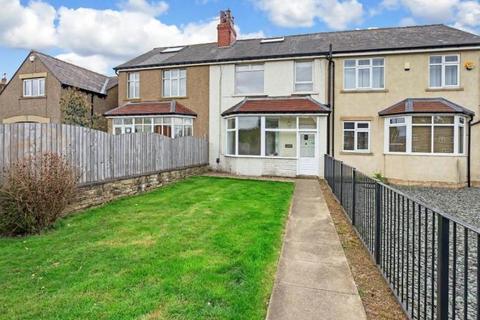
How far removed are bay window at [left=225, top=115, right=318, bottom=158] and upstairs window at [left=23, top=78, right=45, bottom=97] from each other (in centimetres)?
1370

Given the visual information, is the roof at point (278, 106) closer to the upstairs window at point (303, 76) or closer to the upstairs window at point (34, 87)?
the upstairs window at point (303, 76)

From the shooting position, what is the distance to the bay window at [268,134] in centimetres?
1705

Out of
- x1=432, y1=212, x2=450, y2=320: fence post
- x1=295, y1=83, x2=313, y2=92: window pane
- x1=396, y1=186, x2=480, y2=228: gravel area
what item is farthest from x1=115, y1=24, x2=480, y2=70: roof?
x1=432, y1=212, x2=450, y2=320: fence post

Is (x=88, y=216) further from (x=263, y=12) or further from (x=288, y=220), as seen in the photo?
(x=263, y=12)

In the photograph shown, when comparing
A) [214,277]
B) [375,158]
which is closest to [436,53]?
[375,158]

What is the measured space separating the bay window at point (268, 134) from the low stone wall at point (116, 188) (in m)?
4.65

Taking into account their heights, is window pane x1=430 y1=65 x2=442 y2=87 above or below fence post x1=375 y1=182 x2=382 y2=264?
above

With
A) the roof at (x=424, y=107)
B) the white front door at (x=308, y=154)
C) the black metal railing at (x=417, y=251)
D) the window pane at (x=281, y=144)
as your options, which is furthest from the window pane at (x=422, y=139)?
the black metal railing at (x=417, y=251)

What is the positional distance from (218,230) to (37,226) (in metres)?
3.57

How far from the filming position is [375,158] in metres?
16.6

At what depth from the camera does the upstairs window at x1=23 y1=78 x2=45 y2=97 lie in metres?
21.6

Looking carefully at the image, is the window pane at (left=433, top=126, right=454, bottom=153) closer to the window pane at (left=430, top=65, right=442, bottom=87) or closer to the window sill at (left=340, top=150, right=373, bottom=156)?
the window pane at (left=430, top=65, right=442, bottom=87)

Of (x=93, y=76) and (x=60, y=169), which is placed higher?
(x=93, y=76)

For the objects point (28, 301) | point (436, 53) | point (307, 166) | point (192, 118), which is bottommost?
point (28, 301)
